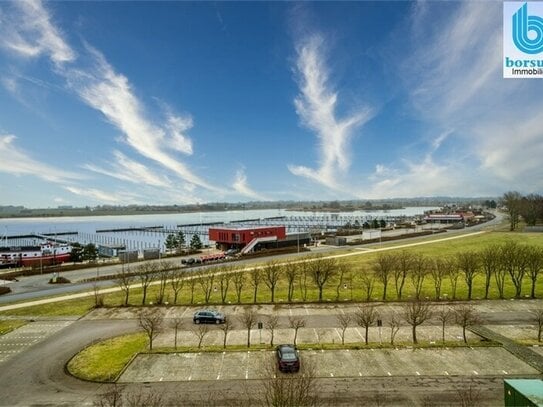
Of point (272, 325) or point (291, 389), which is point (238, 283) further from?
point (291, 389)

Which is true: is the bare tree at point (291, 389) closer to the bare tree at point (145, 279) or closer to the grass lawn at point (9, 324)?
the bare tree at point (145, 279)

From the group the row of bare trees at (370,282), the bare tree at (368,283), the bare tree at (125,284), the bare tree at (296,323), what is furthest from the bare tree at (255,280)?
the bare tree at (125,284)

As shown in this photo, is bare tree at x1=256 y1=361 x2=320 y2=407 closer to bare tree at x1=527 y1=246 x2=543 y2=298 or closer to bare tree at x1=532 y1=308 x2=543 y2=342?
bare tree at x1=532 y1=308 x2=543 y2=342

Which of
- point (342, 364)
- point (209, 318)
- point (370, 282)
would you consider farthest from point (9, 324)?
point (370, 282)

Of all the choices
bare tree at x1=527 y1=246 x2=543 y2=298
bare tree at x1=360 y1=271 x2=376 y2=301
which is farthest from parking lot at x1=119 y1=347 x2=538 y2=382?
bare tree at x1=527 y1=246 x2=543 y2=298

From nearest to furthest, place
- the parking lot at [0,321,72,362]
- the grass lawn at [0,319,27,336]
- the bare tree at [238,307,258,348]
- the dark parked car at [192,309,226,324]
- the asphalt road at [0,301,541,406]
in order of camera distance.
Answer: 1. the asphalt road at [0,301,541,406]
2. the parking lot at [0,321,72,362]
3. the bare tree at [238,307,258,348]
4. the grass lawn at [0,319,27,336]
5. the dark parked car at [192,309,226,324]

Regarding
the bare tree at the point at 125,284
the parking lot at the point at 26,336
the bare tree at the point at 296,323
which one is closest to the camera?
the parking lot at the point at 26,336
